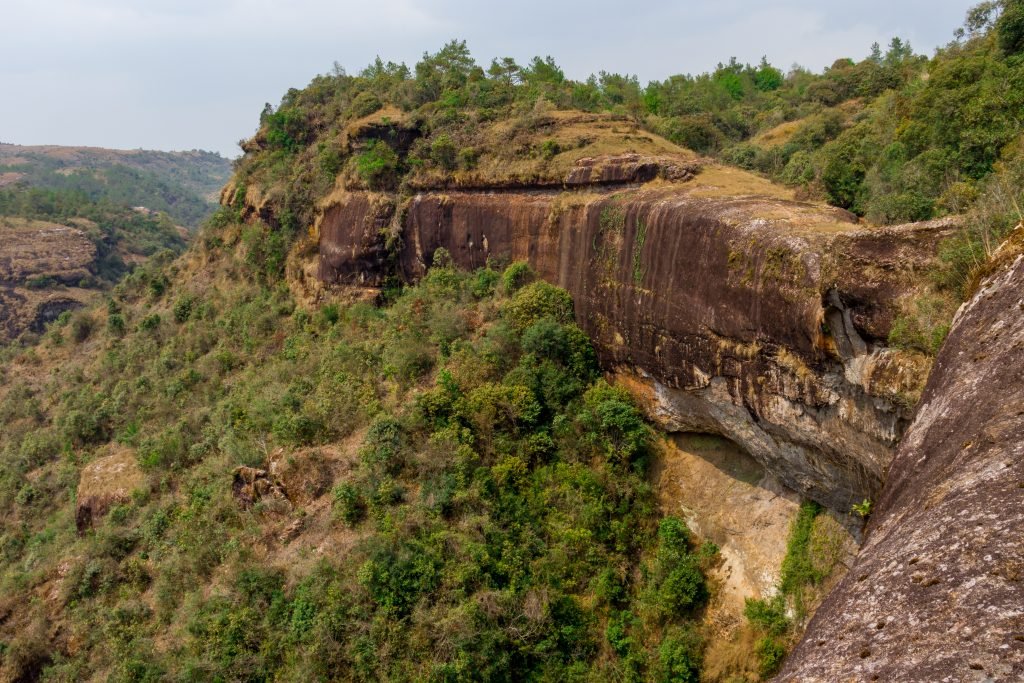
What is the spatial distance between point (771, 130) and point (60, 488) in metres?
33.7

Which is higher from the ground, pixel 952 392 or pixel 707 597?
pixel 952 392

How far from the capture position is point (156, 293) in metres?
31.9

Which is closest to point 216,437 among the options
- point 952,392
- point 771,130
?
point 952,392

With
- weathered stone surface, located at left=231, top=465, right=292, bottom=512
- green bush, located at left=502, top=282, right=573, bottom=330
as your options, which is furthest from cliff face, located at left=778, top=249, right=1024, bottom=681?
weathered stone surface, located at left=231, top=465, right=292, bottom=512

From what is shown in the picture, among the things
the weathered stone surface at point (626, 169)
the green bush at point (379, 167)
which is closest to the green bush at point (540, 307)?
the weathered stone surface at point (626, 169)

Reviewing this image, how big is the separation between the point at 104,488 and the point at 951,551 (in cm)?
2141

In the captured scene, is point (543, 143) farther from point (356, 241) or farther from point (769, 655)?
point (769, 655)

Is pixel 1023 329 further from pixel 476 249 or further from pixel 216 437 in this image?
pixel 216 437

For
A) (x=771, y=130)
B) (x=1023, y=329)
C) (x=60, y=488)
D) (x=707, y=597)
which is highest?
(x=771, y=130)

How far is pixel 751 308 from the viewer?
10.2 metres

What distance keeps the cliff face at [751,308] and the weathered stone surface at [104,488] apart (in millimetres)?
13690

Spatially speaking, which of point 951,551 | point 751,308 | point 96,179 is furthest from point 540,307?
point 96,179

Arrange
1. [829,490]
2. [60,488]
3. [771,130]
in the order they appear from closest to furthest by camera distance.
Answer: [829,490], [60,488], [771,130]

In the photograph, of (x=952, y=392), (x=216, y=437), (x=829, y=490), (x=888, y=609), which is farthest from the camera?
(x=216, y=437)
